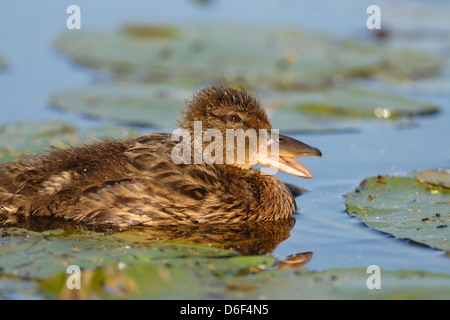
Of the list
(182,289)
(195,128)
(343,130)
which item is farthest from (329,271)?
(343,130)

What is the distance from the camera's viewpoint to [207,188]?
22.4 feet

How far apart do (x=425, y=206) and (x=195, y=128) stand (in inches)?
90.3

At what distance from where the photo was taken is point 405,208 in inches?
282

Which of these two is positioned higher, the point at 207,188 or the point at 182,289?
the point at 207,188

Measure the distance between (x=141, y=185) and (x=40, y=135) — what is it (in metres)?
2.97

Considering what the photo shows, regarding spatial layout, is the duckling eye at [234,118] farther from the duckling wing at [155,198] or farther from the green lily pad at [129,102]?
the green lily pad at [129,102]

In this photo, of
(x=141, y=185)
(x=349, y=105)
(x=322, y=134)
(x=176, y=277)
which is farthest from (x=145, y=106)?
(x=176, y=277)

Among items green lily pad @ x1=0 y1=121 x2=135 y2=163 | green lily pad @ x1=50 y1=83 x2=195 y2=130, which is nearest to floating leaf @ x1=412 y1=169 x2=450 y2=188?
green lily pad @ x1=0 y1=121 x2=135 y2=163

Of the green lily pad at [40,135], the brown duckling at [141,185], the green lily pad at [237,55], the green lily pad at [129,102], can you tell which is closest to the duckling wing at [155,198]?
the brown duckling at [141,185]

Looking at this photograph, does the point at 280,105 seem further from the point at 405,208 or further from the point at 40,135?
the point at 405,208

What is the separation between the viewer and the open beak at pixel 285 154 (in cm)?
720
